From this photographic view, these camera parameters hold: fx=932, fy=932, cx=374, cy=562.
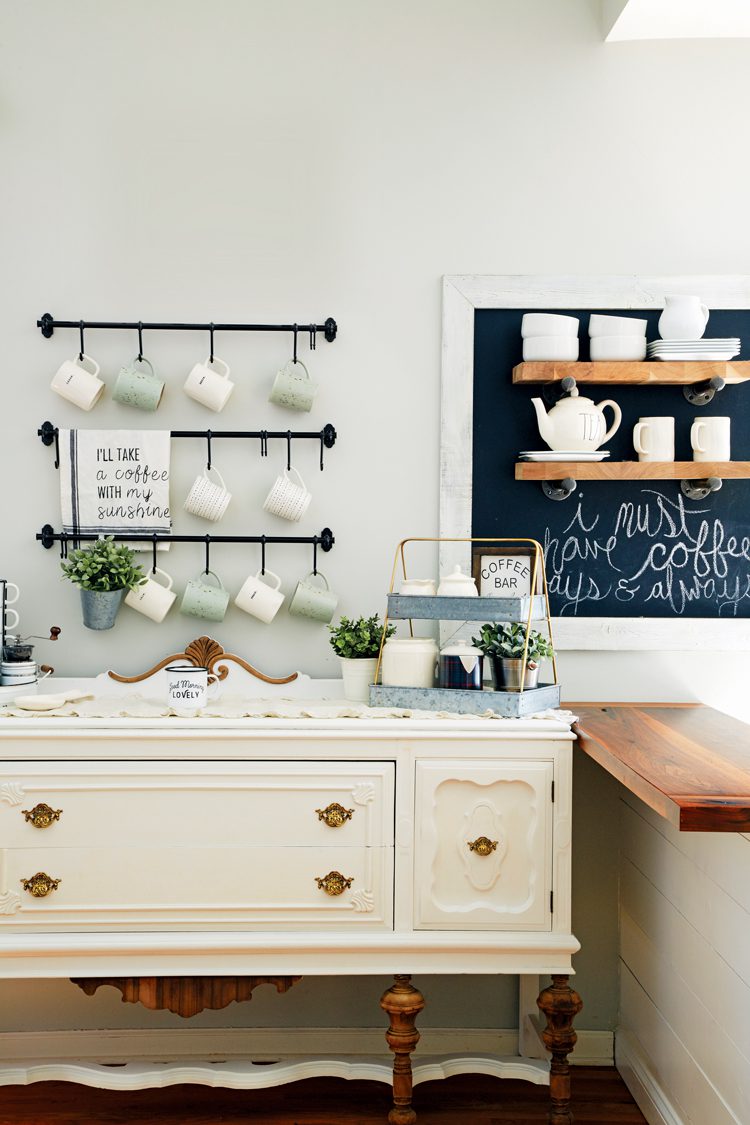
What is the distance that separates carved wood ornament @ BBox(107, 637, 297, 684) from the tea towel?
1.01 ft

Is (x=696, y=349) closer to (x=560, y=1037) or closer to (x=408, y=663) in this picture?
(x=408, y=663)

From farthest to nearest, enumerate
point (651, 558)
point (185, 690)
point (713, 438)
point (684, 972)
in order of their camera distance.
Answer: point (651, 558)
point (713, 438)
point (185, 690)
point (684, 972)

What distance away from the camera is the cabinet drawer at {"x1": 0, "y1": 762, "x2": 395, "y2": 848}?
192 cm

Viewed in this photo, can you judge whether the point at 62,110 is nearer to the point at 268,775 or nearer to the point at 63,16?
the point at 63,16

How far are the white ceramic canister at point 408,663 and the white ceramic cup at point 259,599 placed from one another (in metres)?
0.34

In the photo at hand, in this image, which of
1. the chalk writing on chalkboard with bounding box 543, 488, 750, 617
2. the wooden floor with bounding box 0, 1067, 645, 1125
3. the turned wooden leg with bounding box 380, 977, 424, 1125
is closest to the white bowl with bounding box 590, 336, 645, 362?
the chalk writing on chalkboard with bounding box 543, 488, 750, 617

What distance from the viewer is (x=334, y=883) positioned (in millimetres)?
1919

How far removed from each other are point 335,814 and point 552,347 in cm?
122

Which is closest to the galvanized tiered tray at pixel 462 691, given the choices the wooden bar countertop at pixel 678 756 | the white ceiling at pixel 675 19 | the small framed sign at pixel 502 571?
the wooden bar countertop at pixel 678 756

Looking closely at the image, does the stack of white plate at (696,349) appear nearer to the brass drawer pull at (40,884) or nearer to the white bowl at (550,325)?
the white bowl at (550,325)

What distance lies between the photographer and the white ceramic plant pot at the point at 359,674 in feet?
7.17

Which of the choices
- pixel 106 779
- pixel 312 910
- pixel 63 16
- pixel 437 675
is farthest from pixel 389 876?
pixel 63 16

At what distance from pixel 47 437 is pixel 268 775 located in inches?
41.4

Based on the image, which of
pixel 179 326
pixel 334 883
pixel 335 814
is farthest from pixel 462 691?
pixel 179 326
